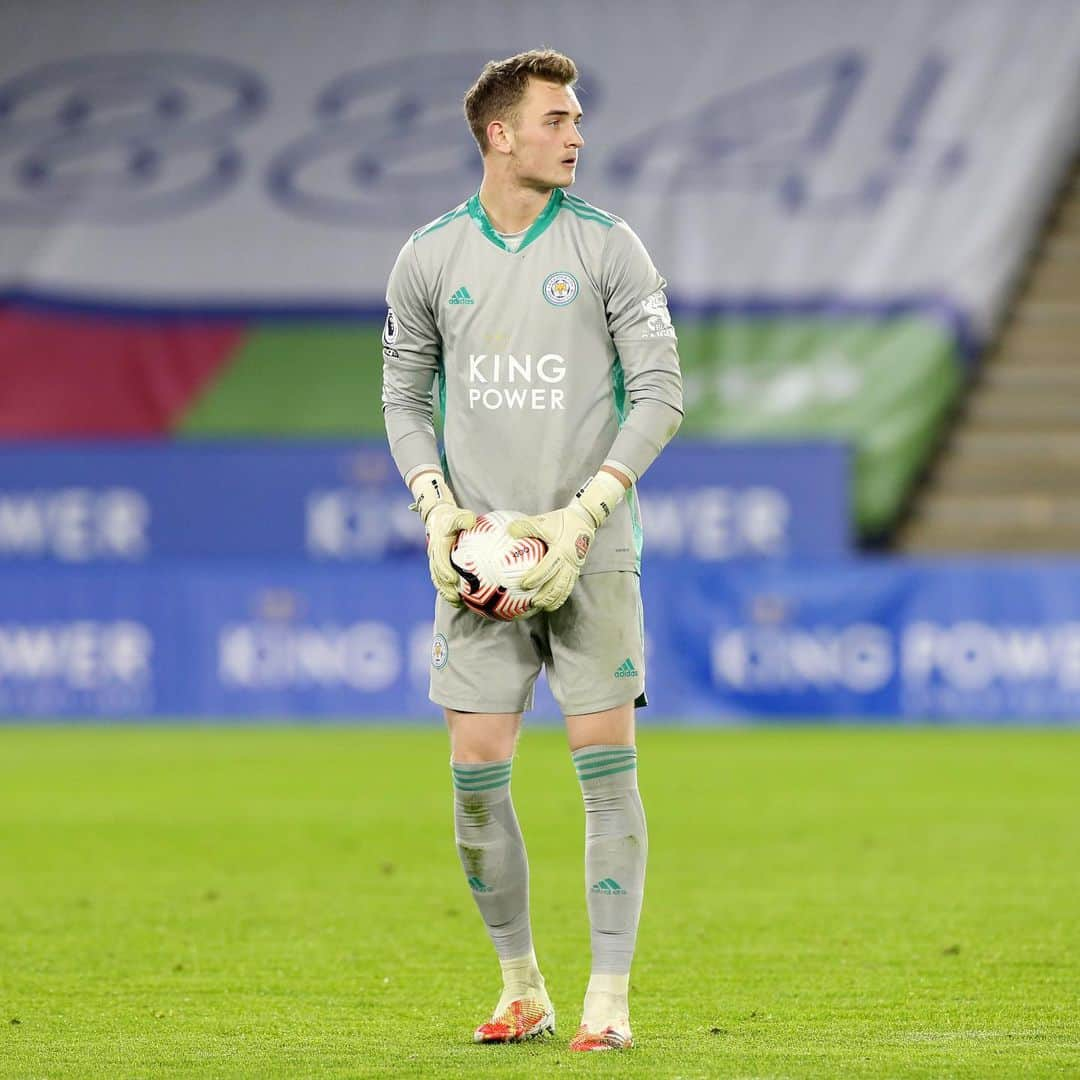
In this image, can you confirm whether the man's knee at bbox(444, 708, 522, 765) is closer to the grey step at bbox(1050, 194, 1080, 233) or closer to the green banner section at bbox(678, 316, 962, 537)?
the green banner section at bbox(678, 316, 962, 537)

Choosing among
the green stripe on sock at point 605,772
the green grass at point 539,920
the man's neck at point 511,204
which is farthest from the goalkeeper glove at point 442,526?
the green grass at point 539,920

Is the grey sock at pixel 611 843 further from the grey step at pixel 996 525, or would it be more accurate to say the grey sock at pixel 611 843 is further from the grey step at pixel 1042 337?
the grey step at pixel 1042 337

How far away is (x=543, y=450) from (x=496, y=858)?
37.2 inches

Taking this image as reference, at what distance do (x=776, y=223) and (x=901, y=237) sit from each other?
1326 millimetres

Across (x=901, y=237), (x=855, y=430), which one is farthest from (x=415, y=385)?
(x=901, y=237)

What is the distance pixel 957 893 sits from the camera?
775 cm

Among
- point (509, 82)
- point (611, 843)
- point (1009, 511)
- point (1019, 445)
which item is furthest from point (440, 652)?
point (1019, 445)

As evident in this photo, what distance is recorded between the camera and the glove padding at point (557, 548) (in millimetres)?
4637

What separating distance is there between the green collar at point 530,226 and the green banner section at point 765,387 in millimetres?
16634

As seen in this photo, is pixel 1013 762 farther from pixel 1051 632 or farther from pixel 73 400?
pixel 73 400

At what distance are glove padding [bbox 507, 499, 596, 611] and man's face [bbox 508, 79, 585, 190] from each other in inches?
29.7

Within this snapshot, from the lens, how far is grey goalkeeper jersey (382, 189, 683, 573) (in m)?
4.85

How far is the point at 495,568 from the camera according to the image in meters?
4.66

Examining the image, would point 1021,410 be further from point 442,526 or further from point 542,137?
point 442,526
